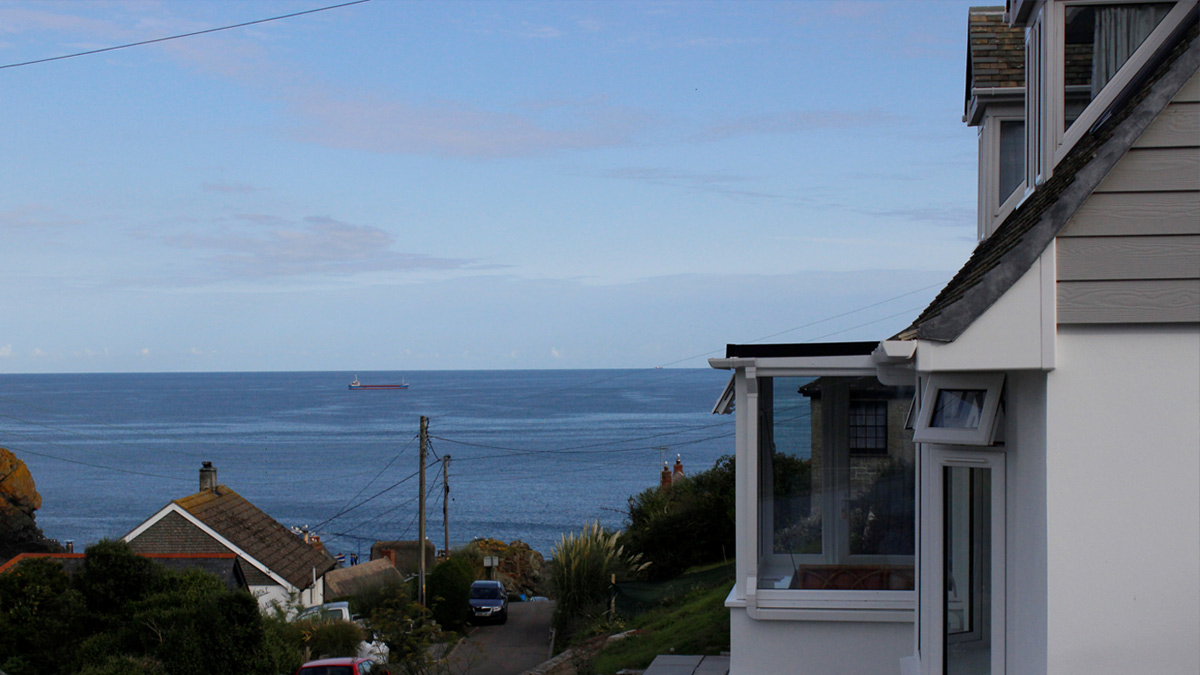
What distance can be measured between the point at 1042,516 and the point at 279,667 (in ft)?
48.0

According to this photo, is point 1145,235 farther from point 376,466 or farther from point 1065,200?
point 376,466

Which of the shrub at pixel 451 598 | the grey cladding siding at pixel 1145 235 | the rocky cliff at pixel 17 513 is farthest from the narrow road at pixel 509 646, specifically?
the rocky cliff at pixel 17 513

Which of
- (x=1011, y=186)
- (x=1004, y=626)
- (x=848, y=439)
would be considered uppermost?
(x=1011, y=186)

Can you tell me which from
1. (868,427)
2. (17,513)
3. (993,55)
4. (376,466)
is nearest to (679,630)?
(868,427)

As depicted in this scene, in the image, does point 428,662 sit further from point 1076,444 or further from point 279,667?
point 1076,444

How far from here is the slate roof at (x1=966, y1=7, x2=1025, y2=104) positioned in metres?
8.49

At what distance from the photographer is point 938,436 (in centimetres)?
446

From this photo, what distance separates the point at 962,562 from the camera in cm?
507

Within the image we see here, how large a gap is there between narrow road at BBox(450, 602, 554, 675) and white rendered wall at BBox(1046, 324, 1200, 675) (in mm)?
15007

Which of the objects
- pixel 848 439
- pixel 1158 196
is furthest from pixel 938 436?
pixel 848 439

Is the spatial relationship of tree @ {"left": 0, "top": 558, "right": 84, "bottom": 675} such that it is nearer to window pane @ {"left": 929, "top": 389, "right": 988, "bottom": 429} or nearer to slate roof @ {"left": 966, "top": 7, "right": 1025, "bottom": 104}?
slate roof @ {"left": 966, "top": 7, "right": 1025, "bottom": 104}

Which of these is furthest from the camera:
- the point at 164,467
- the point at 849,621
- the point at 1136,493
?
the point at 164,467

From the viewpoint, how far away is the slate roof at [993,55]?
8492 mm

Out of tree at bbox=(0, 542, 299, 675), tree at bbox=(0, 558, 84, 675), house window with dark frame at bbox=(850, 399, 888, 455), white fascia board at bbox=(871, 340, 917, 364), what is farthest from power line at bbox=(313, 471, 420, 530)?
white fascia board at bbox=(871, 340, 917, 364)
